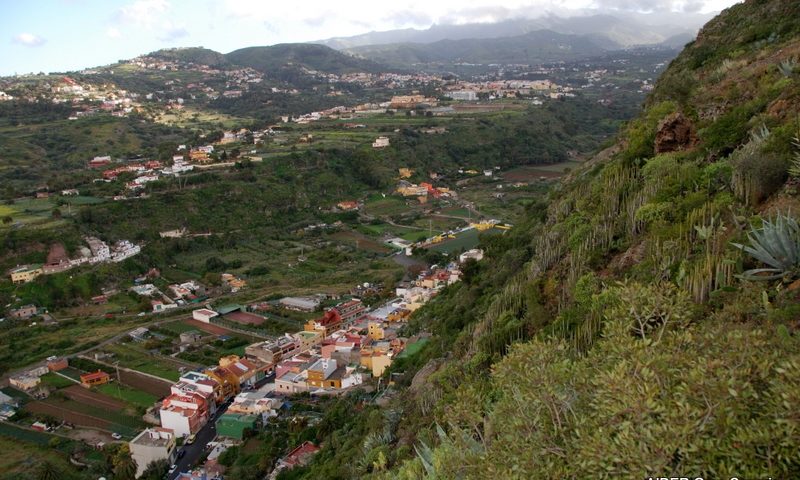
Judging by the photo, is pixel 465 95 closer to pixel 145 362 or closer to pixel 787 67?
pixel 145 362

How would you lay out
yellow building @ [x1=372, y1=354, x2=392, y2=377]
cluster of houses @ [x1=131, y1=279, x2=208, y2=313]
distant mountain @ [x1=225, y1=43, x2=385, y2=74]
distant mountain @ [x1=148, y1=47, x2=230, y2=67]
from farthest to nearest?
distant mountain @ [x1=225, y1=43, x2=385, y2=74]
distant mountain @ [x1=148, y1=47, x2=230, y2=67]
cluster of houses @ [x1=131, y1=279, x2=208, y2=313]
yellow building @ [x1=372, y1=354, x2=392, y2=377]

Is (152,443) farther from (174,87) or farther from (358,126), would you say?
(174,87)

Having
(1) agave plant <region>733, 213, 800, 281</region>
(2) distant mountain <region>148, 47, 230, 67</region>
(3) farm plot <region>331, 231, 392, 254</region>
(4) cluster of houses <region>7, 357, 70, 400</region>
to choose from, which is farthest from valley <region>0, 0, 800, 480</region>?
(2) distant mountain <region>148, 47, 230, 67</region>

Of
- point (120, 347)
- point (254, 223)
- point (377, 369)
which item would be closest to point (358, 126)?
point (254, 223)

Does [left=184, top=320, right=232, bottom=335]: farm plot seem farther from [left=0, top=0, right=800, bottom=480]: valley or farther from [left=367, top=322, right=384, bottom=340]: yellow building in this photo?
[left=367, top=322, right=384, bottom=340]: yellow building

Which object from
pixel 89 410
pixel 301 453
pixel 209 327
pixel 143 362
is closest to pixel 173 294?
pixel 209 327

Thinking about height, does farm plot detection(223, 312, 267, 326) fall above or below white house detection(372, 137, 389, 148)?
below
